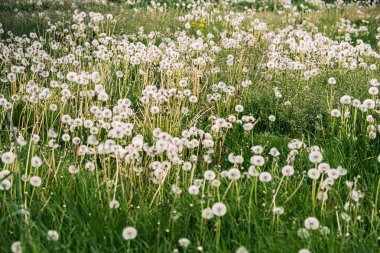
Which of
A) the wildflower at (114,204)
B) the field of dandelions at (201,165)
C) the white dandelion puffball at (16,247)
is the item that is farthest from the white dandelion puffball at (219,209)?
the white dandelion puffball at (16,247)

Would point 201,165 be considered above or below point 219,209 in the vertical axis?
below

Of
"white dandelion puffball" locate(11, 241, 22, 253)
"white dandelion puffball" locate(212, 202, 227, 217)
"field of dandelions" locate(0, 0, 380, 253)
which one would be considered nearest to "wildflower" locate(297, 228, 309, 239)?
"field of dandelions" locate(0, 0, 380, 253)

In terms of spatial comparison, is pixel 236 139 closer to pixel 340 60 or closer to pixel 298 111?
pixel 298 111

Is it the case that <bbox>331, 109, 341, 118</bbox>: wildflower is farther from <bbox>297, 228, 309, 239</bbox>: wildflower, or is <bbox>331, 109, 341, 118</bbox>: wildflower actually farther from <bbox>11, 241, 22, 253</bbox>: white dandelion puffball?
<bbox>11, 241, 22, 253</bbox>: white dandelion puffball

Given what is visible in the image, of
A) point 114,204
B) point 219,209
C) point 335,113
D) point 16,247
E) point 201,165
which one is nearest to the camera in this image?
point 16,247

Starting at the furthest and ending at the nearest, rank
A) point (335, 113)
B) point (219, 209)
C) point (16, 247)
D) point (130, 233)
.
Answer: point (335, 113) → point (219, 209) → point (130, 233) → point (16, 247)

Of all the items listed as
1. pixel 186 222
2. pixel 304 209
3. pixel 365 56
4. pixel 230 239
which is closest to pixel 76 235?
pixel 186 222

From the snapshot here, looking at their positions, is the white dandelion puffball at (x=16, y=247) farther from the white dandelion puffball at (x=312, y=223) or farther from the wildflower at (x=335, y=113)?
the wildflower at (x=335, y=113)

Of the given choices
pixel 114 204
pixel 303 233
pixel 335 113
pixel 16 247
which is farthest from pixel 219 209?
pixel 335 113

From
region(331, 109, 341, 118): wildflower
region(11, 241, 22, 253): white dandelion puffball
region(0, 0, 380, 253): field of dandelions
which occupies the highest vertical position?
region(331, 109, 341, 118): wildflower

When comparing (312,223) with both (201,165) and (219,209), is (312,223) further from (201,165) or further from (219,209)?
(201,165)

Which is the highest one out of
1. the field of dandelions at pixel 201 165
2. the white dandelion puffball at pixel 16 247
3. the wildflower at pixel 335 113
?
the wildflower at pixel 335 113

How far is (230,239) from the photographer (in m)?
2.65

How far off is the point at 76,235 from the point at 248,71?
386 centimetres
